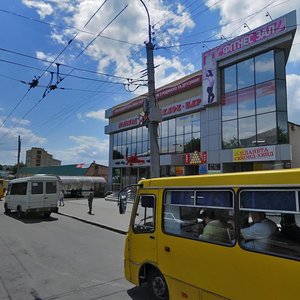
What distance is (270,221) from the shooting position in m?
4.07

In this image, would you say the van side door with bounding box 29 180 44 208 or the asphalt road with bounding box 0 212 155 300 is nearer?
the asphalt road with bounding box 0 212 155 300

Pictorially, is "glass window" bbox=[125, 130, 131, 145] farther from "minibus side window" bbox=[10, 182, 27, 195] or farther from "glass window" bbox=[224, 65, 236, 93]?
"minibus side window" bbox=[10, 182, 27, 195]

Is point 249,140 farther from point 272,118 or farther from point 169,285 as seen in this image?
point 169,285

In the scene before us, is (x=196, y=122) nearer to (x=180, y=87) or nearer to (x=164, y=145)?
(x=180, y=87)

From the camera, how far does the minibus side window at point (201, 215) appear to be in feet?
14.7

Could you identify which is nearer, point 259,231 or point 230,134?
point 259,231

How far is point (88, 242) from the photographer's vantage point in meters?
12.1

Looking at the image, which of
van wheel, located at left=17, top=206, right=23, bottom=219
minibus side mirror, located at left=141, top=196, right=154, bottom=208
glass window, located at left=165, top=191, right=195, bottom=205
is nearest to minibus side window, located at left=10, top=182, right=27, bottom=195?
van wheel, located at left=17, top=206, right=23, bottom=219

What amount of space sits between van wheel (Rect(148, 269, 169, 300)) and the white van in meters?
15.1

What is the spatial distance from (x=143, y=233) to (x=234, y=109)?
79.8ft

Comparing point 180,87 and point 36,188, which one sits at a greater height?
point 180,87

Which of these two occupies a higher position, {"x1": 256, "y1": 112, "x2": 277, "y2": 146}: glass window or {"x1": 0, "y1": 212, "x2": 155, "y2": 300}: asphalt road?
{"x1": 256, "y1": 112, "x2": 277, "y2": 146}: glass window

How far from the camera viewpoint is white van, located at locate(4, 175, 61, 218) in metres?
19.5

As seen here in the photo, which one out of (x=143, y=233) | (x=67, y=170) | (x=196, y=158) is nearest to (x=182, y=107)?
(x=196, y=158)
